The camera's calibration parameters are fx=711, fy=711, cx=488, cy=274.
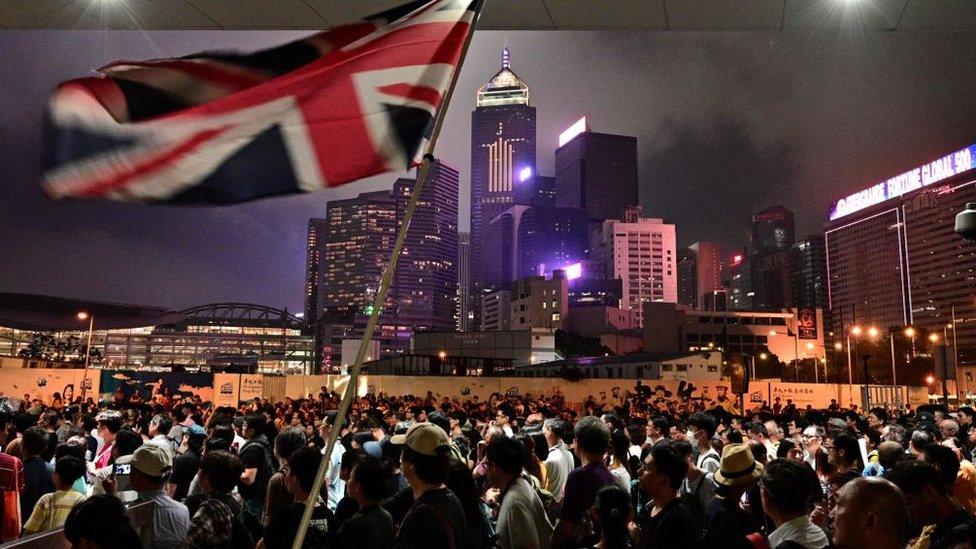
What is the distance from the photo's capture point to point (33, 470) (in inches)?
253

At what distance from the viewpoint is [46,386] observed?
27.1 meters

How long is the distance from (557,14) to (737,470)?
3.46 metres

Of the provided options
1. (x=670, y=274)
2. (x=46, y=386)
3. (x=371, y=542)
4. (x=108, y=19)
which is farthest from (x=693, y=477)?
(x=670, y=274)

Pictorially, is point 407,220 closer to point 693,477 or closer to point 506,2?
point 506,2

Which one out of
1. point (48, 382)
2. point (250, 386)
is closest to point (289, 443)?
point (250, 386)

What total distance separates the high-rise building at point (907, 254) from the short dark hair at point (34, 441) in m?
137

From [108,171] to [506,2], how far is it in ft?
9.40

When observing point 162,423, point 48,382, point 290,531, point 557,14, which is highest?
point 557,14

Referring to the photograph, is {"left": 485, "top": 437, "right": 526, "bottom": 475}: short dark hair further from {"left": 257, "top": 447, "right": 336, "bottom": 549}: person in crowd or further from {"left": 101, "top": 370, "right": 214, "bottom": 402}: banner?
{"left": 101, "top": 370, "right": 214, "bottom": 402}: banner

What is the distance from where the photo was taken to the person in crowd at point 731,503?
461cm

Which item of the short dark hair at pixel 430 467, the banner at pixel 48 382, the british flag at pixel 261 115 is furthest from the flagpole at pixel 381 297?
the banner at pixel 48 382

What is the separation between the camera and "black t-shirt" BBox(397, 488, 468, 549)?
3.66 m

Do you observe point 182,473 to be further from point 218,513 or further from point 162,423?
point 162,423

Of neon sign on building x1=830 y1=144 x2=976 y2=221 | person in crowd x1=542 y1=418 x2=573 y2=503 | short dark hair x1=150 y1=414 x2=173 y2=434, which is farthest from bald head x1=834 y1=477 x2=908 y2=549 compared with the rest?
neon sign on building x1=830 y1=144 x2=976 y2=221
